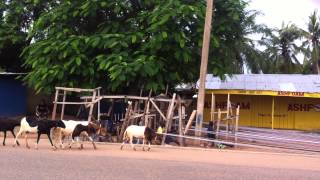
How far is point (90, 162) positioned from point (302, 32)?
154 ft

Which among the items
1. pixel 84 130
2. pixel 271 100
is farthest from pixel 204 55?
pixel 271 100

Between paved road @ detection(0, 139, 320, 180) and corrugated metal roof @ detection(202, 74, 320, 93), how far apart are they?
16523mm

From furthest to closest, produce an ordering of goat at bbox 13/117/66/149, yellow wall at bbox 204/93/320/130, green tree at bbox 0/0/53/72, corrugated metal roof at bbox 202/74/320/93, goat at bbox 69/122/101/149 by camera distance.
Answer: yellow wall at bbox 204/93/320/130 → corrugated metal roof at bbox 202/74/320/93 → green tree at bbox 0/0/53/72 → goat at bbox 69/122/101/149 → goat at bbox 13/117/66/149

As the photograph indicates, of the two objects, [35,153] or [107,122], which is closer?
[35,153]

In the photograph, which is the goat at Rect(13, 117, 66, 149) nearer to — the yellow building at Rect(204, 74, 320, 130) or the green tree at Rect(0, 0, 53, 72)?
the green tree at Rect(0, 0, 53, 72)

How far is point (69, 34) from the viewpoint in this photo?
2497 centimetres

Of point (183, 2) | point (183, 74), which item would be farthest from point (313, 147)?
point (183, 2)

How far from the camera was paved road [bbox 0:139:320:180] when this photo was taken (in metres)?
11.7

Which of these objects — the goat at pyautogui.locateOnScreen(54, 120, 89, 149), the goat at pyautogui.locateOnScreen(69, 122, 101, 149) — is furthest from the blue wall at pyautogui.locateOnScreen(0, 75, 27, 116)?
the goat at pyautogui.locateOnScreen(54, 120, 89, 149)

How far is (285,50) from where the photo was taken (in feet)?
187

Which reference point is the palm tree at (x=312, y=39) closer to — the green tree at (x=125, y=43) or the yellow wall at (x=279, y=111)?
the yellow wall at (x=279, y=111)

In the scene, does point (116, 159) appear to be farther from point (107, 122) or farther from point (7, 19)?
point (7, 19)

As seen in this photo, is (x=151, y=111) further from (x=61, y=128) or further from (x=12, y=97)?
(x=12, y=97)

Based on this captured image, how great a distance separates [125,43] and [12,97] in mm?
12225
